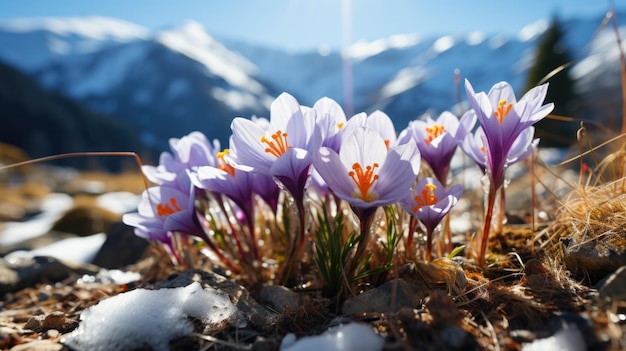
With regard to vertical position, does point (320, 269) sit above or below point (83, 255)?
below

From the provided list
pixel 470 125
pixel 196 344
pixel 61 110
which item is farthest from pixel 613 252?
pixel 61 110

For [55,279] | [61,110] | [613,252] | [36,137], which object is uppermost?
[61,110]

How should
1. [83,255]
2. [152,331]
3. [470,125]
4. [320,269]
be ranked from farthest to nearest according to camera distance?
[83,255], [470,125], [320,269], [152,331]

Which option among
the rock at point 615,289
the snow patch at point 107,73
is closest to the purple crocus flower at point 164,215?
the rock at point 615,289

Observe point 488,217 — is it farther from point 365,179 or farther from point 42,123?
point 42,123

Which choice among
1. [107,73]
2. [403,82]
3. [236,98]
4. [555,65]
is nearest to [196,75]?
[236,98]

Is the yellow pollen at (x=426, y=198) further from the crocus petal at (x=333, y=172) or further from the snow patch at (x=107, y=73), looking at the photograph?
the snow patch at (x=107, y=73)

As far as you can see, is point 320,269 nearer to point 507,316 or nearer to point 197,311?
point 197,311
